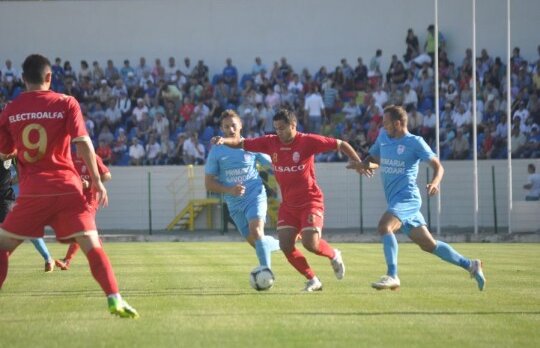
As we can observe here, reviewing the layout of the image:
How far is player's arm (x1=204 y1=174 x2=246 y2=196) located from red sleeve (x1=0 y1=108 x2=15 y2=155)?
3.70 meters

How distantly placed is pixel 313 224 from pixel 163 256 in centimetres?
845

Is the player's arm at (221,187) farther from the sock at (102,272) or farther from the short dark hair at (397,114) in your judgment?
the sock at (102,272)

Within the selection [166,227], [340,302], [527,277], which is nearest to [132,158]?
[166,227]

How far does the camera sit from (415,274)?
50.2 feet

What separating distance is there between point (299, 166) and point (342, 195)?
64.7 ft

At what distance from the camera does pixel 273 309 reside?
1027 cm

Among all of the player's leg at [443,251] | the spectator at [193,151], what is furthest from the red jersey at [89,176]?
the spectator at [193,151]

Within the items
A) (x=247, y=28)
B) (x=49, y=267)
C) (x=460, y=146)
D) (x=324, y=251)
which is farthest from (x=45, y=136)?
(x=247, y=28)

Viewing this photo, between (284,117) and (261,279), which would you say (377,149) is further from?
(261,279)

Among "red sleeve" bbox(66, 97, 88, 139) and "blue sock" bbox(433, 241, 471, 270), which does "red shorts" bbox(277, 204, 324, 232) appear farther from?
"red sleeve" bbox(66, 97, 88, 139)

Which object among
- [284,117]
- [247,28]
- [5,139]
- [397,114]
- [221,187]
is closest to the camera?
[5,139]

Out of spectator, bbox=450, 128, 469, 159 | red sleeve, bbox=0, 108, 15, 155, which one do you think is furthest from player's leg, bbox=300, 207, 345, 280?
spectator, bbox=450, 128, 469, 159

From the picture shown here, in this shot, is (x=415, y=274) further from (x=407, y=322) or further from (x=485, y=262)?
(x=407, y=322)

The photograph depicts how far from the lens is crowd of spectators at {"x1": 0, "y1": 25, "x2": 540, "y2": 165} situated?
104 feet
